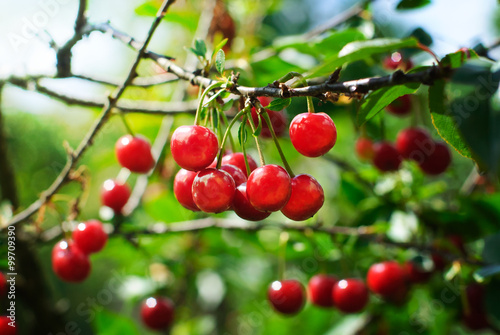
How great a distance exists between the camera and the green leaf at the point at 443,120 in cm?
77

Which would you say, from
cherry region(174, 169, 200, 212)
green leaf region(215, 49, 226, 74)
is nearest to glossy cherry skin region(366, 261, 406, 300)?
cherry region(174, 169, 200, 212)

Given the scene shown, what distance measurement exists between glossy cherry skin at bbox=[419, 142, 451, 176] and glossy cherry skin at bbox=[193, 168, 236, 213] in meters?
1.08

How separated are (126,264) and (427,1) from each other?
1.94m

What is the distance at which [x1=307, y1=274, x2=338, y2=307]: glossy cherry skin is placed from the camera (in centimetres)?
169

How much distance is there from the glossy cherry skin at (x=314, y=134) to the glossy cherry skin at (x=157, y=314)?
1.26 metres

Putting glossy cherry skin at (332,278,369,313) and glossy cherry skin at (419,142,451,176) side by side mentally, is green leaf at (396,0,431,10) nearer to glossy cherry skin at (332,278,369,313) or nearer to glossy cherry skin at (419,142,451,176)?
glossy cherry skin at (419,142,451,176)

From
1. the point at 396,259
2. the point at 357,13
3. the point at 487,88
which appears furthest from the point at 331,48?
the point at 396,259

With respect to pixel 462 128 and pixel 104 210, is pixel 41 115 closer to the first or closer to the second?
→ pixel 104 210

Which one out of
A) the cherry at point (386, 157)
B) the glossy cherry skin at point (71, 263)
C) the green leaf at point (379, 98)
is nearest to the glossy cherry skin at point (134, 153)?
the glossy cherry skin at point (71, 263)

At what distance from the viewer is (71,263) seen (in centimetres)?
140

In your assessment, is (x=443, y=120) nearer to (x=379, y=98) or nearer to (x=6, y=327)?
(x=379, y=98)

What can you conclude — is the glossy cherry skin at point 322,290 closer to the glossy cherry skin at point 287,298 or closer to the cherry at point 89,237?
the glossy cherry skin at point 287,298

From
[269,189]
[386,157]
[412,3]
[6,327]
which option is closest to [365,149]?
[386,157]

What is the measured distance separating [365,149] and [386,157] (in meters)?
0.29
